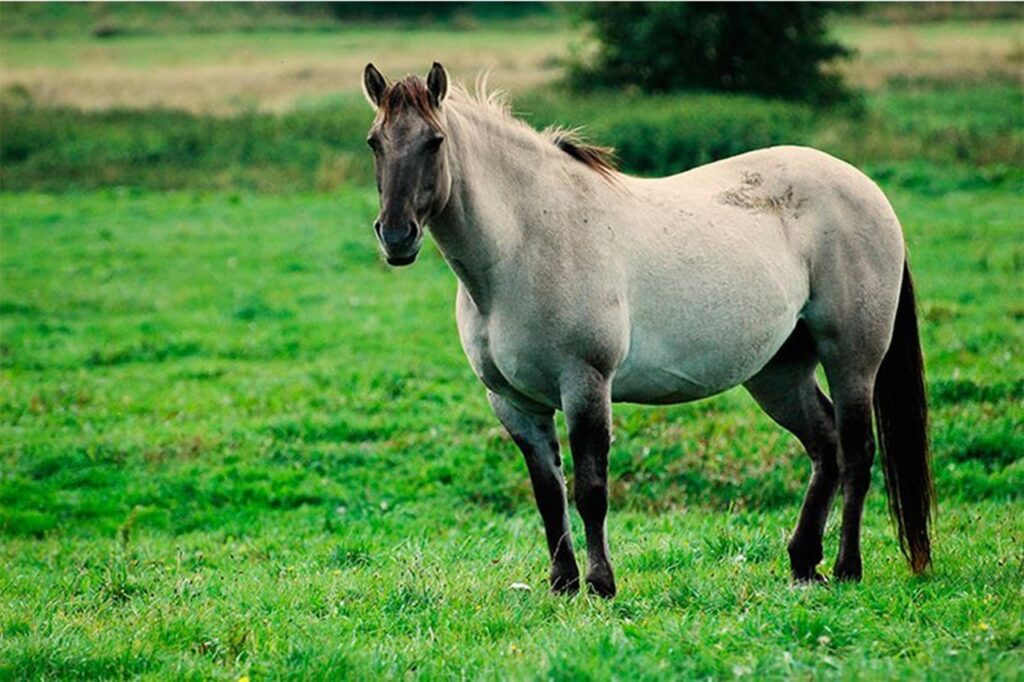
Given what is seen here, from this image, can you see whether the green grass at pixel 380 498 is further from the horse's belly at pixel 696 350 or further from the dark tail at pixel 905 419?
the horse's belly at pixel 696 350

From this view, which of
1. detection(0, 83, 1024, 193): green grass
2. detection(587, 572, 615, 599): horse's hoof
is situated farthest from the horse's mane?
detection(0, 83, 1024, 193): green grass

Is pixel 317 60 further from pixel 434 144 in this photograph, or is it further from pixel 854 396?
pixel 434 144

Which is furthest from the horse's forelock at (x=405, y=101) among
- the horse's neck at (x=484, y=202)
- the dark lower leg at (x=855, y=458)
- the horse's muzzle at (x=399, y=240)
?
the dark lower leg at (x=855, y=458)

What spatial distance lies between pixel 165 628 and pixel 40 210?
1961 cm

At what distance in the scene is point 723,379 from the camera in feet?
21.7

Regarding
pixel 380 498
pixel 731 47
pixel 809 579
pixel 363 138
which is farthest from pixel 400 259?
pixel 731 47

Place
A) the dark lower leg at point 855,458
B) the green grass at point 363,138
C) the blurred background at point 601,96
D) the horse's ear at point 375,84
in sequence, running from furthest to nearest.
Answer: the blurred background at point 601,96, the green grass at point 363,138, the dark lower leg at point 855,458, the horse's ear at point 375,84

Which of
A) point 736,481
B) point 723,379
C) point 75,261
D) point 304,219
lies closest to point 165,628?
point 723,379

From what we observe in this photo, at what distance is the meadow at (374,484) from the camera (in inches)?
208

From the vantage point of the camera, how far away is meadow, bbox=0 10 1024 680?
208 inches

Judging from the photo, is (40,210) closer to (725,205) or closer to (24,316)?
(24,316)

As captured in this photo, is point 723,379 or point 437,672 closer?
point 437,672

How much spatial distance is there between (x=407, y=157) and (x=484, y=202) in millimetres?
642

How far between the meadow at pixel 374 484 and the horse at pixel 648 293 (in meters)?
0.57
